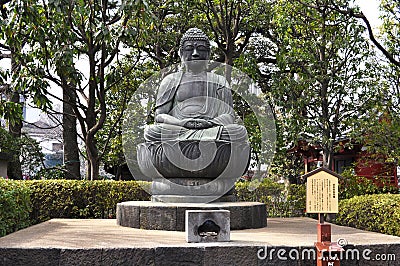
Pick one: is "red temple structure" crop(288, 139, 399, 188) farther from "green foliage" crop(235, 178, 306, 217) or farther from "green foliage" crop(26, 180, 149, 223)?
"green foliage" crop(26, 180, 149, 223)

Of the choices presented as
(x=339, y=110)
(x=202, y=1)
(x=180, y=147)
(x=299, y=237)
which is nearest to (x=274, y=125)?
(x=339, y=110)

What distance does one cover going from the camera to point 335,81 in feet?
33.7

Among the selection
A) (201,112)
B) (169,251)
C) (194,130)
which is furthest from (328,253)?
(201,112)

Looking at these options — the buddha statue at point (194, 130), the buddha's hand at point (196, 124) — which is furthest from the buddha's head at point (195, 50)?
the buddha's hand at point (196, 124)

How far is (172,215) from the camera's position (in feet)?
20.0

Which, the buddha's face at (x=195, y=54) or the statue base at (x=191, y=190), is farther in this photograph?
the buddha's face at (x=195, y=54)

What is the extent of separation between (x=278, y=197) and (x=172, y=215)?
462 centimetres

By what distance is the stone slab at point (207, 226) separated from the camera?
478 cm

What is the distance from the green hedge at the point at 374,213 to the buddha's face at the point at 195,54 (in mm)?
3260

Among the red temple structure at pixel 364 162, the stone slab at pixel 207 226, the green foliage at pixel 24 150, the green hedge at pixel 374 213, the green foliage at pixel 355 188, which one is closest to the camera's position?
the stone slab at pixel 207 226

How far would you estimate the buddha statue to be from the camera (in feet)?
21.6

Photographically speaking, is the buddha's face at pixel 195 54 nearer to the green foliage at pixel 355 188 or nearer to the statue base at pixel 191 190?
the statue base at pixel 191 190

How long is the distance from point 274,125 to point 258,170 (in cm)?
179

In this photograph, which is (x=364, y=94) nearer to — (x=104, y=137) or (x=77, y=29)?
(x=77, y=29)
